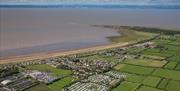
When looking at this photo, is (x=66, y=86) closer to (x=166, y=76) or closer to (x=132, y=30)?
(x=166, y=76)

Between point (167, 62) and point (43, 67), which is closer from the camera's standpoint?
point (43, 67)

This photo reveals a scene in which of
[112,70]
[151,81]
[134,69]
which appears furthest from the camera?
[134,69]

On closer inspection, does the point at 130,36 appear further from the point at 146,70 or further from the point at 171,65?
the point at 146,70

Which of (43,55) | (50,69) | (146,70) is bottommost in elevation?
(146,70)

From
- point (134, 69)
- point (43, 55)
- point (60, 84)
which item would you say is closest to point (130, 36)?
point (43, 55)

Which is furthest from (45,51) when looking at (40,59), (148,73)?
(148,73)
